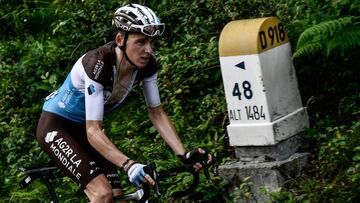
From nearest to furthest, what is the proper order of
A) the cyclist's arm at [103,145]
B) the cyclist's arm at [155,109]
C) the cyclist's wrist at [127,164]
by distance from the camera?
the cyclist's wrist at [127,164], the cyclist's arm at [103,145], the cyclist's arm at [155,109]

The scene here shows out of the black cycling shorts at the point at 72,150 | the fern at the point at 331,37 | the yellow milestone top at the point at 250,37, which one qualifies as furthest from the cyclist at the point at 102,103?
the fern at the point at 331,37

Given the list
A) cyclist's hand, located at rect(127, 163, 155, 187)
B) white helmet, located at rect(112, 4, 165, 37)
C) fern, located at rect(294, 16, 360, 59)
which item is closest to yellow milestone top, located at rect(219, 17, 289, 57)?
fern, located at rect(294, 16, 360, 59)

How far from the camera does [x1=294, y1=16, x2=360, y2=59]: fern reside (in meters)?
6.98

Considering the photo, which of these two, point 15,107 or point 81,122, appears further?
point 15,107

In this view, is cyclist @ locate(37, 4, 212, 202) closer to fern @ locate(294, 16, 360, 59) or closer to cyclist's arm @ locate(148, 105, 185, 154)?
cyclist's arm @ locate(148, 105, 185, 154)

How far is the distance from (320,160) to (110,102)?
216 centimetres

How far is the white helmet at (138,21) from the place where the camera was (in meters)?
5.43

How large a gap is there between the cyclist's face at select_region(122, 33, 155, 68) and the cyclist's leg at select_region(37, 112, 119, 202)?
2.57 feet

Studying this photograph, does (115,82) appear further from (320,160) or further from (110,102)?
(320,160)

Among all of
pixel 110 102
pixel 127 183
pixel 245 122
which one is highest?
pixel 110 102

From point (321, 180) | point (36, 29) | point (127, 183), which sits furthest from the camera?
point (36, 29)

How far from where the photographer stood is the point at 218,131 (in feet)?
26.4

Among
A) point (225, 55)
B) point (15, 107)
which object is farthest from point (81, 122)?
point (15, 107)

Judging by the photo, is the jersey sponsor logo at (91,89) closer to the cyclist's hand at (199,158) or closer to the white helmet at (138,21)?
the white helmet at (138,21)
